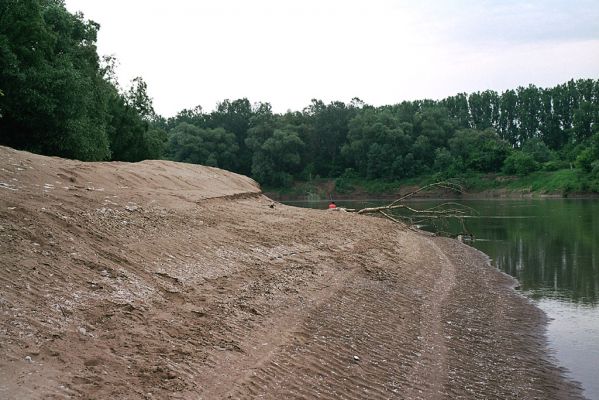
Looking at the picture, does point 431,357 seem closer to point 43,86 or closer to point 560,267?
point 560,267

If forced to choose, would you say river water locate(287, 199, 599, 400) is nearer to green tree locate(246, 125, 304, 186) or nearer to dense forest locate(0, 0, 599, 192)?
dense forest locate(0, 0, 599, 192)

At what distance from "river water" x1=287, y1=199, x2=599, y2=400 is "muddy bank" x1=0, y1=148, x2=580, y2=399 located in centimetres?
59

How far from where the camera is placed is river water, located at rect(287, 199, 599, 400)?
12.4 m

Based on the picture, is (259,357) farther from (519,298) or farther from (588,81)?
(588,81)

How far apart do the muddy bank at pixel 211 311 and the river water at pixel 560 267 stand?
0.59m

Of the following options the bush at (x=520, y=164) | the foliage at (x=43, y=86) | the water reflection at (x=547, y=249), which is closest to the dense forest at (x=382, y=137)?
the bush at (x=520, y=164)

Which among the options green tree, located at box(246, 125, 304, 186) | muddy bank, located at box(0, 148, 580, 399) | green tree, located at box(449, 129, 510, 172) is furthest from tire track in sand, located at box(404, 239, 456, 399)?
green tree, located at box(246, 125, 304, 186)

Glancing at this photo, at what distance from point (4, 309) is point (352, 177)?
9518cm

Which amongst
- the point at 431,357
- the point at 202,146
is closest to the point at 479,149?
the point at 202,146

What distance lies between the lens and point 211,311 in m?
9.88

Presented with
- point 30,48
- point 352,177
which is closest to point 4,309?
point 30,48

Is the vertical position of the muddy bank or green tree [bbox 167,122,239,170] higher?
green tree [bbox 167,122,239,170]

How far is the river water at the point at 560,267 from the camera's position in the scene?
12.4 m

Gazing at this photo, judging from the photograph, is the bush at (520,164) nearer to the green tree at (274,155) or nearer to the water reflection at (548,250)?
the green tree at (274,155)
